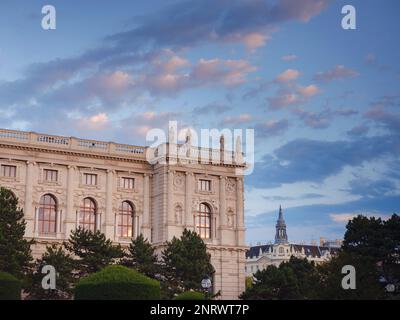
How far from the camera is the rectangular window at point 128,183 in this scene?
217ft

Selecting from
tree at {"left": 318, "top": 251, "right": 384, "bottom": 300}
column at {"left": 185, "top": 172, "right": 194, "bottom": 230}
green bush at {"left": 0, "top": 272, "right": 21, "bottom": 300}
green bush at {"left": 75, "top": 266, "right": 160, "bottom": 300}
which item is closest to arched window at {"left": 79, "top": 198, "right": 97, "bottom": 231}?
column at {"left": 185, "top": 172, "right": 194, "bottom": 230}

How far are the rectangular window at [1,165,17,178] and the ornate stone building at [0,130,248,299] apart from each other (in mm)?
79

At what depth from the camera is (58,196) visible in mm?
62344

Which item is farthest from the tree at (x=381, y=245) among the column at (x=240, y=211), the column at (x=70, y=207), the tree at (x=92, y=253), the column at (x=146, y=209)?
the column at (x=70, y=207)

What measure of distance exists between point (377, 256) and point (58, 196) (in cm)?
2616

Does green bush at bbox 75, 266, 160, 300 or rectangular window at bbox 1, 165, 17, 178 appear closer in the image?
green bush at bbox 75, 266, 160, 300

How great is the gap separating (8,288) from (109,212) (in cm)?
3153

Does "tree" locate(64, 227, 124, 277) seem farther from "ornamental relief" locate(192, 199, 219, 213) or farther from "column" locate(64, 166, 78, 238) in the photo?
"ornamental relief" locate(192, 199, 219, 213)

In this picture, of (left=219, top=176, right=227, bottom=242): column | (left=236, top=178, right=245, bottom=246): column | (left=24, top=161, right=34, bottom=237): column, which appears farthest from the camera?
(left=236, top=178, right=245, bottom=246): column

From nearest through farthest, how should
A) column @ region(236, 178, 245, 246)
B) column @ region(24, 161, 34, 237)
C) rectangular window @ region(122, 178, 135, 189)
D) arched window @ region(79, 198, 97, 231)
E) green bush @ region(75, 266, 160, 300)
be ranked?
green bush @ region(75, 266, 160, 300), column @ region(24, 161, 34, 237), arched window @ region(79, 198, 97, 231), rectangular window @ region(122, 178, 135, 189), column @ region(236, 178, 245, 246)

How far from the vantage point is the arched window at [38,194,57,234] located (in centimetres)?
6178

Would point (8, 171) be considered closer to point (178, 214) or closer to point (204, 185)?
point (178, 214)

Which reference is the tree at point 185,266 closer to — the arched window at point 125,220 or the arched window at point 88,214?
the arched window at point 125,220

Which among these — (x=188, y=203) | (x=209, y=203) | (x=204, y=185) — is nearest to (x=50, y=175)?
(x=188, y=203)
